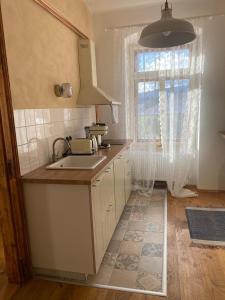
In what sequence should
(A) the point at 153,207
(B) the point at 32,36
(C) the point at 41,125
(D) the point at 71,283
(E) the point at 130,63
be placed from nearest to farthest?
(D) the point at 71,283, (B) the point at 32,36, (C) the point at 41,125, (A) the point at 153,207, (E) the point at 130,63

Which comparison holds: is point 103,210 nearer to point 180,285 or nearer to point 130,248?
point 130,248

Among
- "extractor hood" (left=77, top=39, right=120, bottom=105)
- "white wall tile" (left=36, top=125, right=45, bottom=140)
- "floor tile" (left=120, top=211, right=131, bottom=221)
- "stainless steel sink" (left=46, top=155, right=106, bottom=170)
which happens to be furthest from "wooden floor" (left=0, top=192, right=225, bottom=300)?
"extractor hood" (left=77, top=39, right=120, bottom=105)

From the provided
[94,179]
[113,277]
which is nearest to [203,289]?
[113,277]

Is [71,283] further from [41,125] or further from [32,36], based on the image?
[32,36]

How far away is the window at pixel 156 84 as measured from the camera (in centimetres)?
321

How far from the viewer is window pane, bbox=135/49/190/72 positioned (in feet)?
10.4

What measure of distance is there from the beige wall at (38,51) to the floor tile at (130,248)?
1580 millimetres

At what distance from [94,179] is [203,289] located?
1.14 metres

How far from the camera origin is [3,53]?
1.62m

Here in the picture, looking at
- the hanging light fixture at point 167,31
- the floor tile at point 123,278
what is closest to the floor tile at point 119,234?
the floor tile at point 123,278

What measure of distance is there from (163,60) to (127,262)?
262 centimetres

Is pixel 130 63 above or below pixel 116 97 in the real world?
above

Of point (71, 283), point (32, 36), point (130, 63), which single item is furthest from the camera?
point (130, 63)

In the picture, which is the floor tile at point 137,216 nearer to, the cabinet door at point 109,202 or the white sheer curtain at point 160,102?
the cabinet door at point 109,202
